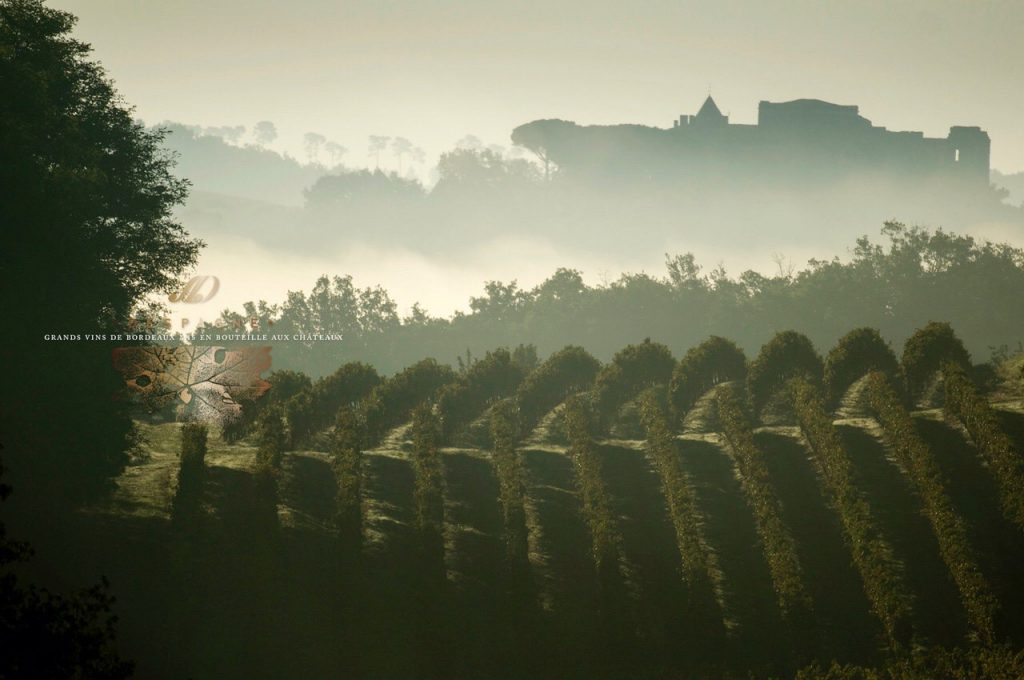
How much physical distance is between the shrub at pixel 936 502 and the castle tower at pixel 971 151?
5063 inches

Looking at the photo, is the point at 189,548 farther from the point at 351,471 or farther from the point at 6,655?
→ the point at 6,655

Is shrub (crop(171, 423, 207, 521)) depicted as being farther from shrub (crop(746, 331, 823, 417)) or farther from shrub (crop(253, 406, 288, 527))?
shrub (crop(746, 331, 823, 417))

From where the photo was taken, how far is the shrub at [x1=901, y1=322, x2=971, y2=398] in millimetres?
44125

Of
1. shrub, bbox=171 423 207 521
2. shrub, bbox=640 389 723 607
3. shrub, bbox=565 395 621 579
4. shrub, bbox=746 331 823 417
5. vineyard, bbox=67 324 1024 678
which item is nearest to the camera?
vineyard, bbox=67 324 1024 678

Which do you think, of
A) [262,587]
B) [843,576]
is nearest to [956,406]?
[843,576]

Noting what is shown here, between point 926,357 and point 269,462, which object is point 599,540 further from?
point 926,357

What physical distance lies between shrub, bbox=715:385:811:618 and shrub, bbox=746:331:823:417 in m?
3.12

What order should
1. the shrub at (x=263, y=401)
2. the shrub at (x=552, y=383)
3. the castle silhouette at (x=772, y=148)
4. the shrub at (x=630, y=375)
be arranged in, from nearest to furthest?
the shrub at (x=263, y=401), the shrub at (x=630, y=375), the shrub at (x=552, y=383), the castle silhouette at (x=772, y=148)

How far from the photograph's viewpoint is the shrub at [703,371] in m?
47.9

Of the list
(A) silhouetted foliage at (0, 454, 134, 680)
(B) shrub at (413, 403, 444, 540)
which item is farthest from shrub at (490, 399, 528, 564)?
(A) silhouetted foliage at (0, 454, 134, 680)

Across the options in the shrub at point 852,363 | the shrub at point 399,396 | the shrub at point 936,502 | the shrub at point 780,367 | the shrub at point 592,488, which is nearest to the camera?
the shrub at point 936,502

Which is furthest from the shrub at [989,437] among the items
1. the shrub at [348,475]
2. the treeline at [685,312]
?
the treeline at [685,312]

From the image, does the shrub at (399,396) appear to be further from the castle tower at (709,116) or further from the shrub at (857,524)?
the castle tower at (709,116)

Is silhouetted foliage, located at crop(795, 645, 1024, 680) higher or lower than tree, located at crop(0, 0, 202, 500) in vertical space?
lower
